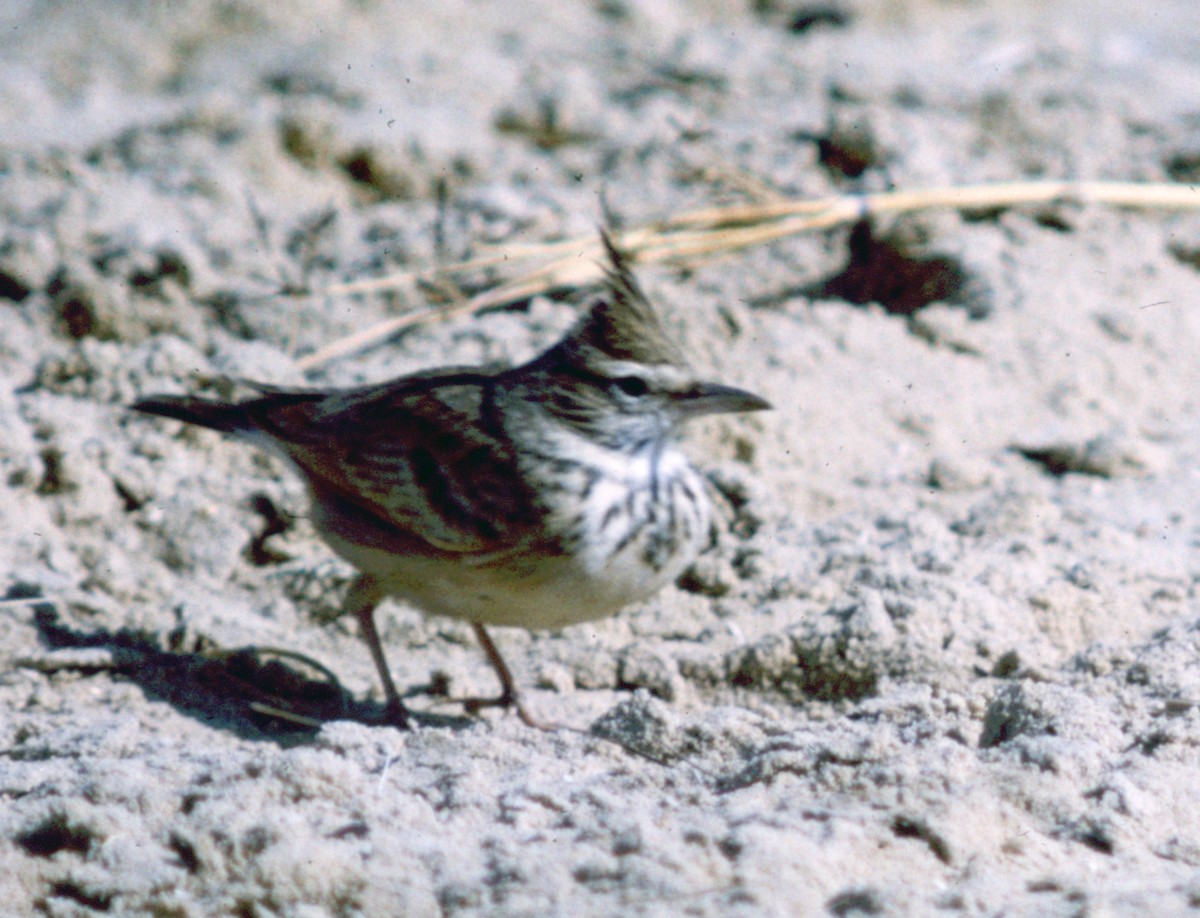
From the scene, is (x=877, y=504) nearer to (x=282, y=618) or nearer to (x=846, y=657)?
(x=846, y=657)

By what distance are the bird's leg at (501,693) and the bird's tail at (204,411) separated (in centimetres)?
103

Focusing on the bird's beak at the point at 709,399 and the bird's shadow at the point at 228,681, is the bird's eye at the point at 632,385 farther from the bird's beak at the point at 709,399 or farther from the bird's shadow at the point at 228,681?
the bird's shadow at the point at 228,681

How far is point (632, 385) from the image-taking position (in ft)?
14.1

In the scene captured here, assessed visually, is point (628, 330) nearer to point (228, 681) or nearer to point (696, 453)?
point (696, 453)

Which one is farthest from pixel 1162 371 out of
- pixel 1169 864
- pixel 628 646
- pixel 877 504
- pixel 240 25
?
pixel 240 25

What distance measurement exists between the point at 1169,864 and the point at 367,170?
5.72 m

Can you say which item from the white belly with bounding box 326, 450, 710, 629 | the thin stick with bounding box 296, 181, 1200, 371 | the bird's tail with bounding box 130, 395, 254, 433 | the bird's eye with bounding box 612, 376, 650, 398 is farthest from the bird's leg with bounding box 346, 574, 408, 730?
the thin stick with bounding box 296, 181, 1200, 371

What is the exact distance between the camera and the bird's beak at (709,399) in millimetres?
4289

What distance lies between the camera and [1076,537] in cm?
470

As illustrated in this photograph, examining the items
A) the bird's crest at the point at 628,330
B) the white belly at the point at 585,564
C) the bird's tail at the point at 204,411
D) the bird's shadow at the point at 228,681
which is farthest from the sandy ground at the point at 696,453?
the bird's crest at the point at 628,330

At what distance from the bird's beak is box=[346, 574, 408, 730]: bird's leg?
1083 millimetres

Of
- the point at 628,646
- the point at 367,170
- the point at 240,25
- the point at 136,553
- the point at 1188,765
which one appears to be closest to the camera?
the point at 1188,765

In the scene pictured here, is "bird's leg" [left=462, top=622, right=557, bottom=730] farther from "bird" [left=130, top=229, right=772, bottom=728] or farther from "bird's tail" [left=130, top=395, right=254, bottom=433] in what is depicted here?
"bird's tail" [left=130, top=395, right=254, bottom=433]

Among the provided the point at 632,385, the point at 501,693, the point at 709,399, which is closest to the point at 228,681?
the point at 501,693
